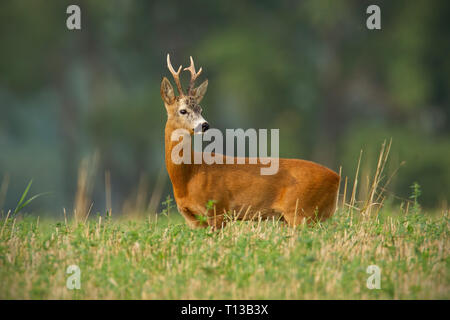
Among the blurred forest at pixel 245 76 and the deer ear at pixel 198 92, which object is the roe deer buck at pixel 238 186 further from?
the blurred forest at pixel 245 76

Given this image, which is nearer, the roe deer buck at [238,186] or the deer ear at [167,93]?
the roe deer buck at [238,186]

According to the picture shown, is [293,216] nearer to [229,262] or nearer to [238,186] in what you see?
[238,186]

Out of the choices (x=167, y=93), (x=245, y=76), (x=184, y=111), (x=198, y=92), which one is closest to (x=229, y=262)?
(x=184, y=111)

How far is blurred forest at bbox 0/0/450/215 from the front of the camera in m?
21.0

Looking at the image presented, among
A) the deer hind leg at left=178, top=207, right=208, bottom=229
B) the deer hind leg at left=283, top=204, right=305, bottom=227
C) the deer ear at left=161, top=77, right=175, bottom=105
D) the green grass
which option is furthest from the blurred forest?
the green grass

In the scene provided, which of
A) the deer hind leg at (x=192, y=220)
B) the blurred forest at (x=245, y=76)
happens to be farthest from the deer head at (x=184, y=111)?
the blurred forest at (x=245, y=76)

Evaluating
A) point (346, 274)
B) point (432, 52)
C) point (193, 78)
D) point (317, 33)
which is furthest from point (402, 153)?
point (346, 274)

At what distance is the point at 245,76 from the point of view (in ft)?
70.5

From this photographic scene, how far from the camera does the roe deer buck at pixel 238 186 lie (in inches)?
279

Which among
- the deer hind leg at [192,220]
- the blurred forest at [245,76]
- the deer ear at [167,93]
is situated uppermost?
the blurred forest at [245,76]

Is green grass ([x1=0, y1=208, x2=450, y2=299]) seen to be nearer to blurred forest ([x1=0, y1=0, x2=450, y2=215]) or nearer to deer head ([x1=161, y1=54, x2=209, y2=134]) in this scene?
deer head ([x1=161, y1=54, x2=209, y2=134])

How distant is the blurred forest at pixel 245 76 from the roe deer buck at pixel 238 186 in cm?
1283
